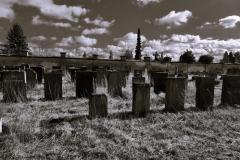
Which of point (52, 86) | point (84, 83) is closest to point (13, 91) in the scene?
point (52, 86)

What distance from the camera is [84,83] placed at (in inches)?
298

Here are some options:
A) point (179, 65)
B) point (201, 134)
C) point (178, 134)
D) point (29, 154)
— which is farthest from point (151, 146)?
point (179, 65)

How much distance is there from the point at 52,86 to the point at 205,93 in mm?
4281

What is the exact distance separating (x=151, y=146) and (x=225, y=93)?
150 inches

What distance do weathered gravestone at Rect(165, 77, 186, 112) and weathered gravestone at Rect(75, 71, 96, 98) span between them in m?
2.57

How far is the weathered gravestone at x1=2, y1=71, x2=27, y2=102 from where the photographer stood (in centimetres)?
682

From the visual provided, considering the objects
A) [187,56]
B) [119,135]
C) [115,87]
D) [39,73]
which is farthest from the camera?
[187,56]

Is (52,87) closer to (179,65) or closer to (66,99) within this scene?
(66,99)

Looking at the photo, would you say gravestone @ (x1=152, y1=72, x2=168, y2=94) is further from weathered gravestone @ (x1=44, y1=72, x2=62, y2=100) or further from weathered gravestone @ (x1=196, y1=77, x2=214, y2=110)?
weathered gravestone @ (x1=44, y1=72, x2=62, y2=100)

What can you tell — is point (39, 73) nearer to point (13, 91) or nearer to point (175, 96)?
point (13, 91)

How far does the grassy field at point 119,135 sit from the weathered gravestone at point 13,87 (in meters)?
0.91

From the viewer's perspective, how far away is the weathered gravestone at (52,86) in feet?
23.8

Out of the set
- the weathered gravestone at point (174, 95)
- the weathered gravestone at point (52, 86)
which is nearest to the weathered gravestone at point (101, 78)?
the weathered gravestone at point (52, 86)

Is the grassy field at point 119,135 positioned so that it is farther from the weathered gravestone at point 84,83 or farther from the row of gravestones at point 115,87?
the weathered gravestone at point 84,83
